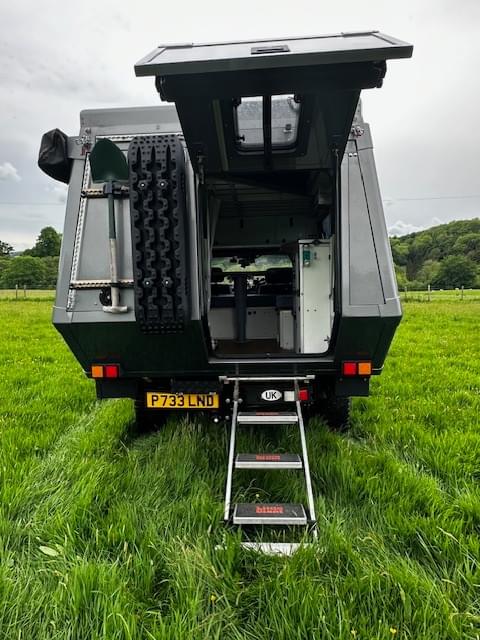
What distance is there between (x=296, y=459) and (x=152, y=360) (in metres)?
1.30

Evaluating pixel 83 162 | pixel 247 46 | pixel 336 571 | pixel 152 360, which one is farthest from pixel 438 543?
pixel 83 162

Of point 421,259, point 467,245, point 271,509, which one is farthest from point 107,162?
point 467,245

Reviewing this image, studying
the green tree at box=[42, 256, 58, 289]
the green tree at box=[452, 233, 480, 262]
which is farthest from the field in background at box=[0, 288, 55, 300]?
the green tree at box=[452, 233, 480, 262]

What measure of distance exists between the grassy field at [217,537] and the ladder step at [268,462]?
0.24 m

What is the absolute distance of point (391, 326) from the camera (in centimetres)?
320

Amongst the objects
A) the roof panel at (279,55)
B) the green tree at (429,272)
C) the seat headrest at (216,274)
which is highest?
the green tree at (429,272)

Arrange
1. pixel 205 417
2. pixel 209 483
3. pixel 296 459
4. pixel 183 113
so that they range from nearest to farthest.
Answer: pixel 183 113
pixel 296 459
pixel 209 483
pixel 205 417

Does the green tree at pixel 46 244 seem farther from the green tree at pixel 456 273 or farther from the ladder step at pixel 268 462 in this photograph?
the ladder step at pixel 268 462

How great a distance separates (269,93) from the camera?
2.46 metres

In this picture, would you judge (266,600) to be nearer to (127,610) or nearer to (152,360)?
(127,610)

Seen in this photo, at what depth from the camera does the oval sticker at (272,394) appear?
138 inches

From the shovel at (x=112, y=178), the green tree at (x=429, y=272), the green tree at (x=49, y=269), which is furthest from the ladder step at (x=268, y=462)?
the green tree at (x=429, y=272)

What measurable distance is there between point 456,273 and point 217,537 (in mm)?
59553

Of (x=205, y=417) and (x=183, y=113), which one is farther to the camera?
(x=205, y=417)
